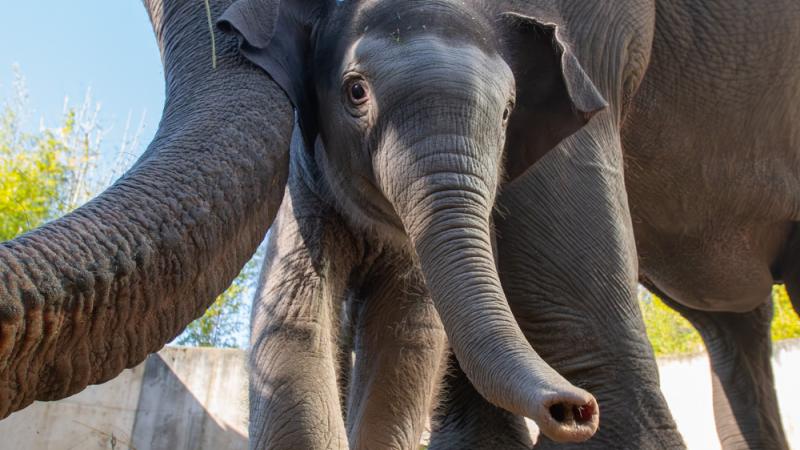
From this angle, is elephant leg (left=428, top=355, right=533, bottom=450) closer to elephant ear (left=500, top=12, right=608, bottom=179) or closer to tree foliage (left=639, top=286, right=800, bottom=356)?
elephant ear (left=500, top=12, right=608, bottom=179)

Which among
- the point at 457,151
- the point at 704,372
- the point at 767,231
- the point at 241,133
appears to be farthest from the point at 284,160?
the point at 704,372

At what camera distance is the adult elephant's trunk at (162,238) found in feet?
5.20

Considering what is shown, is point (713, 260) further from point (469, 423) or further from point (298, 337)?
point (298, 337)

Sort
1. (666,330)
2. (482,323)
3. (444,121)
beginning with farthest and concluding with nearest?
(666,330) < (444,121) < (482,323)

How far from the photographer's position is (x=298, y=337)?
277 cm

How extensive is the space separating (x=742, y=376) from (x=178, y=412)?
664 cm

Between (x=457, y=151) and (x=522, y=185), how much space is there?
712mm

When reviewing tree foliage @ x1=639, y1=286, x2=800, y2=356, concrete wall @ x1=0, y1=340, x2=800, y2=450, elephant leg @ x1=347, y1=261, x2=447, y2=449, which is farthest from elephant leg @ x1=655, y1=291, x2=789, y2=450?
tree foliage @ x1=639, y1=286, x2=800, y2=356

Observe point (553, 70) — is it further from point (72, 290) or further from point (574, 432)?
point (72, 290)

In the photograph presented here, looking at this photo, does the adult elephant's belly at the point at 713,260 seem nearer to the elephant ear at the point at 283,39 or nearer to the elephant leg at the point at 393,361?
the elephant leg at the point at 393,361

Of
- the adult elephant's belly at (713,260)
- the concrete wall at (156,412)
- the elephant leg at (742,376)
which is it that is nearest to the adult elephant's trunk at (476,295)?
the adult elephant's belly at (713,260)

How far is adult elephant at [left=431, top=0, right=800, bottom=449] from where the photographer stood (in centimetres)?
275

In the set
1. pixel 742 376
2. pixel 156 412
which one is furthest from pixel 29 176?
pixel 742 376

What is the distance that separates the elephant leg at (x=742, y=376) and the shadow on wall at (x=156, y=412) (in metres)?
5.81
